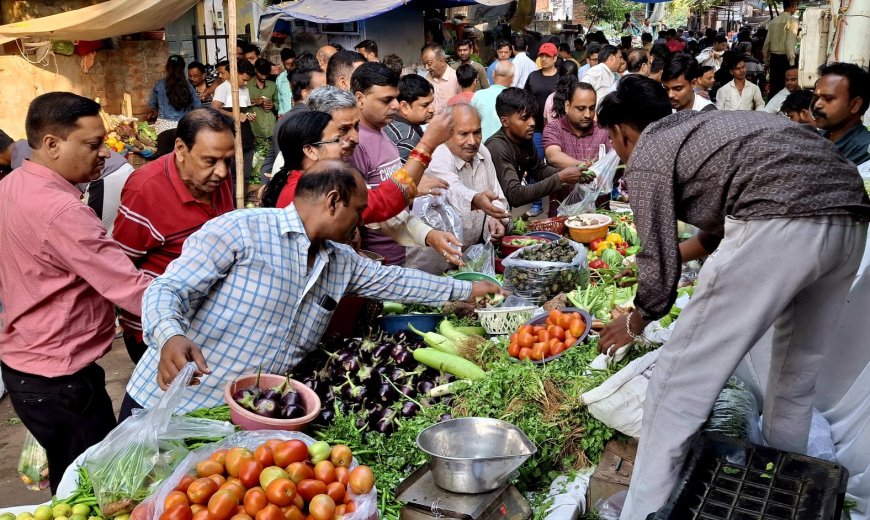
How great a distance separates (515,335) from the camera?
137 inches

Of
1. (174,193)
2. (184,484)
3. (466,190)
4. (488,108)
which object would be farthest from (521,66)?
(184,484)

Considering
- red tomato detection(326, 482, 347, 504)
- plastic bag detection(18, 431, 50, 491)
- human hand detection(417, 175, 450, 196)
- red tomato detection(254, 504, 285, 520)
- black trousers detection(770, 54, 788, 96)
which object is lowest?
plastic bag detection(18, 431, 50, 491)

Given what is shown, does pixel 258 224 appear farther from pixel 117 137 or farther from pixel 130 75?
pixel 130 75

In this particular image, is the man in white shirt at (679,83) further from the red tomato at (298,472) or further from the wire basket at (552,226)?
the red tomato at (298,472)

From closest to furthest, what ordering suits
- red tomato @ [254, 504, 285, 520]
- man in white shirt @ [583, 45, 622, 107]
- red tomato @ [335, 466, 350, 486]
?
red tomato @ [254, 504, 285, 520], red tomato @ [335, 466, 350, 486], man in white shirt @ [583, 45, 622, 107]

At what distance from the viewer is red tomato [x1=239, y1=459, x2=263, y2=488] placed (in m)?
2.26

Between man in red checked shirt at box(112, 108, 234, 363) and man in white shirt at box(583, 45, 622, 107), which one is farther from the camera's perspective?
man in white shirt at box(583, 45, 622, 107)

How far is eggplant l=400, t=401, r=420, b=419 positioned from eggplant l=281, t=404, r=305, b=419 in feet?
1.57

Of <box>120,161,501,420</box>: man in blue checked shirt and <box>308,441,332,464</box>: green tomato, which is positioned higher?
<box>120,161,501,420</box>: man in blue checked shirt

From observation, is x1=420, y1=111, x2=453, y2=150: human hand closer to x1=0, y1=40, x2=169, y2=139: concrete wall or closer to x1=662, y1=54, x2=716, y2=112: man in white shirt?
x1=662, y1=54, x2=716, y2=112: man in white shirt

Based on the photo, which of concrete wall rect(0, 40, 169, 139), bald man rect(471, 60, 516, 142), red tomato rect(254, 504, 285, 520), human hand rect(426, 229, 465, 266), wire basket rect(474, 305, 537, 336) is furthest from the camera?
concrete wall rect(0, 40, 169, 139)

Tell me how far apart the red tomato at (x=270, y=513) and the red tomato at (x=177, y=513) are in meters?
0.20

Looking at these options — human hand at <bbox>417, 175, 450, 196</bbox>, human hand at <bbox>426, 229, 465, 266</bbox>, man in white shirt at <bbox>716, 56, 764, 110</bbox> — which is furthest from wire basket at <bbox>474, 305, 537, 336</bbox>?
man in white shirt at <bbox>716, 56, 764, 110</bbox>

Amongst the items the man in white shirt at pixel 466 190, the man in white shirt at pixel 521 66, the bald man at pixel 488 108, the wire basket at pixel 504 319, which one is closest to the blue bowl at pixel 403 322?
the wire basket at pixel 504 319
